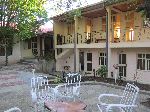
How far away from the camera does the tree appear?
2738cm

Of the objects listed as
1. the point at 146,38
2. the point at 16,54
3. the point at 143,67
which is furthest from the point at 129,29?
the point at 16,54

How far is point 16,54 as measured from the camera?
32.4 metres

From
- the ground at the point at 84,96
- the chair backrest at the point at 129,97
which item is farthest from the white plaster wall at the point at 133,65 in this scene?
the chair backrest at the point at 129,97

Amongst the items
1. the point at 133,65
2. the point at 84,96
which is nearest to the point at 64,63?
the point at 133,65

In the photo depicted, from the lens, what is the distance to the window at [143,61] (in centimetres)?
1817

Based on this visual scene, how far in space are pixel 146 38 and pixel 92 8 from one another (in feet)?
15.4

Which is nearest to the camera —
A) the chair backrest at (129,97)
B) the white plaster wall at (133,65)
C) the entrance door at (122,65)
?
the chair backrest at (129,97)

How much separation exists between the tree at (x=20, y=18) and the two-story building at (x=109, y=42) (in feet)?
9.15

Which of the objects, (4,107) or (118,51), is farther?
(118,51)

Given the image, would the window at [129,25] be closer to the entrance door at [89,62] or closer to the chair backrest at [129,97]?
the entrance door at [89,62]

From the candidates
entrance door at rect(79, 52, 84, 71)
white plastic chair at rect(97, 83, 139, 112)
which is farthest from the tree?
white plastic chair at rect(97, 83, 139, 112)

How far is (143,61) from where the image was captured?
60.5ft

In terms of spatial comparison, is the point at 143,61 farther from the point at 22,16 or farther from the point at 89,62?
the point at 22,16

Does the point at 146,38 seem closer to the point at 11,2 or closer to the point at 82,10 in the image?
the point at 82,10
